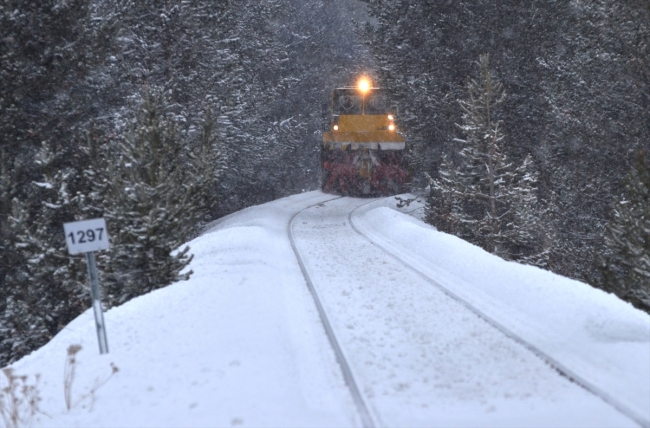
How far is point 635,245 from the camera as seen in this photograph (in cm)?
1116

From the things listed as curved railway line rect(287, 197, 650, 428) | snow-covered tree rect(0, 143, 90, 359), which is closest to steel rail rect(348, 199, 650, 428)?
curved railway line rect(287, 197, 650, 428)

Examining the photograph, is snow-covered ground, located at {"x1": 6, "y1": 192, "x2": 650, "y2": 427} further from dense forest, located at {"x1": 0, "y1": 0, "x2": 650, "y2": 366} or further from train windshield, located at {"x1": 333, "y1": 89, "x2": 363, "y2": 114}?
train windshield, located at {"x1": 333, "y1": 89, "x2": 363, "y2": 114}

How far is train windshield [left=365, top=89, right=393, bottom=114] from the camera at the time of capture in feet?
97.0

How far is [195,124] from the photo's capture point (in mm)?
22844

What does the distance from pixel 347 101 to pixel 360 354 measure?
23272 millimetres

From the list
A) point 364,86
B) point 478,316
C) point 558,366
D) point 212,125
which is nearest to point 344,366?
point 558,366

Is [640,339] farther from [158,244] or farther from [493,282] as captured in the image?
[158,244]

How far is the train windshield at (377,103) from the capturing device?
97.0 feet

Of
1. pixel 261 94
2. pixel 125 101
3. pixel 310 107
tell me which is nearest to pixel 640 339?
pixel 125 101

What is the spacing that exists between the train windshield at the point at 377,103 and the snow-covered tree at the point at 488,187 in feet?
33.8

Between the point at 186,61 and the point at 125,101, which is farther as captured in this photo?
the point at 186,61

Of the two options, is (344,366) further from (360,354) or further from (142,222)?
(142,222)

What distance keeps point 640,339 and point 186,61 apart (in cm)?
1861

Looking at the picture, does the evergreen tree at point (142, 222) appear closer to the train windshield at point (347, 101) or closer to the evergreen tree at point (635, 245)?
the evergreen tree at point (635, 245)
